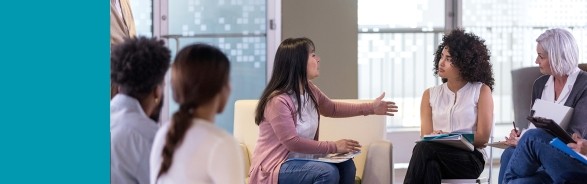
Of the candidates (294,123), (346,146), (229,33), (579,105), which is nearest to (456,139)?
(579,105)

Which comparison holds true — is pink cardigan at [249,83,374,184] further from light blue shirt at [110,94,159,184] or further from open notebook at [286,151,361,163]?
light blue shirt at [110,94,159,184]

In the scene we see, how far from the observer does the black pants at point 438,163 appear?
416cm

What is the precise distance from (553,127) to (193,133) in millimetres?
2568

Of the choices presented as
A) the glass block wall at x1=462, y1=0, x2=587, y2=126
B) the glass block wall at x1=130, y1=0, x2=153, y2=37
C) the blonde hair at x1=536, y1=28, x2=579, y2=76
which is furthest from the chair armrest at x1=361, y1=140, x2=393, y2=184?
the glass block wall at x1=462, y1=0, x2=587, y2=126

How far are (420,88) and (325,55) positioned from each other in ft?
7.15

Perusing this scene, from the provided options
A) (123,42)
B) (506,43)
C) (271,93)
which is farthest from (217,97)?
(506,43)

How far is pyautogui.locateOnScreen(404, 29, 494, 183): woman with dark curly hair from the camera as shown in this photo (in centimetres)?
417

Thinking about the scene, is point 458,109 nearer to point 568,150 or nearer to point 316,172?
point 568,150

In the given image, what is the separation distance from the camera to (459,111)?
13.9 feet

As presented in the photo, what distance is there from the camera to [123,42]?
143cm

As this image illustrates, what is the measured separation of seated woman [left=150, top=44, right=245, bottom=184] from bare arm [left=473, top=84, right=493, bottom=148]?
2.89m

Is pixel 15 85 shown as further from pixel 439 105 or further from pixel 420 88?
pixel 420 88

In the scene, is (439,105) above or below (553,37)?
below

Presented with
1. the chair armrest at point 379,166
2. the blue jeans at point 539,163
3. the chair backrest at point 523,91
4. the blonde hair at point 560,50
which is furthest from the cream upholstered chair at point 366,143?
the chair backrest at point 523,91
